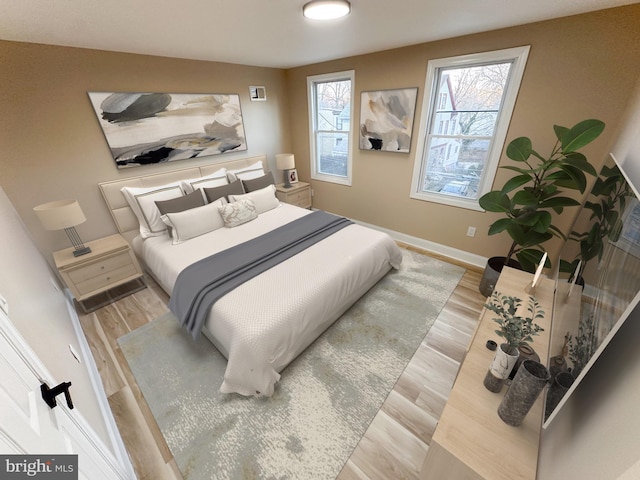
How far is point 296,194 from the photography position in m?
3.96

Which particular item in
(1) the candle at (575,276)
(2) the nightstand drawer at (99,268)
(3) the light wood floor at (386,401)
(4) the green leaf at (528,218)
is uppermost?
(1) the candle at (575,276)

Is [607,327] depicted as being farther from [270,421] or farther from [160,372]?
[160,372]

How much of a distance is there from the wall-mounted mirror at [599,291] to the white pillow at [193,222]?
2.71 meters

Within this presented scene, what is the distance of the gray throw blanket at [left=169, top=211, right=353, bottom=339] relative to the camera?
1.74 meters

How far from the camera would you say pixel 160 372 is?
178 centimetres

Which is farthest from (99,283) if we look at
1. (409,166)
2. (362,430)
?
(409,166)

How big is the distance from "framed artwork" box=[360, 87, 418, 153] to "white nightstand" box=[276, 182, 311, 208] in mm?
1215

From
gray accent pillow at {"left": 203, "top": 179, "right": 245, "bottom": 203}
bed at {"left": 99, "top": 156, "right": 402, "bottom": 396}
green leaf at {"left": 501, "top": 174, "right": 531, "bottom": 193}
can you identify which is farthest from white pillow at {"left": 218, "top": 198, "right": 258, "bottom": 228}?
green leaf at {"left": 501, "top": 174, "right": 531, "bottom": 193}

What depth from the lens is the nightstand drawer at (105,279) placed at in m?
2.22

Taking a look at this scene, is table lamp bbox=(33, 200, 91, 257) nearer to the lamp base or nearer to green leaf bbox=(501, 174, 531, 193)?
the lamp base

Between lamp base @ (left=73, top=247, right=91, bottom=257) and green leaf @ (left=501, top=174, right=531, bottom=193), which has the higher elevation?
green leaf @ (left=501, top=174, right=531, bottom=193)

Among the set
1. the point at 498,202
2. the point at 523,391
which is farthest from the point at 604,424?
the point at 498,202

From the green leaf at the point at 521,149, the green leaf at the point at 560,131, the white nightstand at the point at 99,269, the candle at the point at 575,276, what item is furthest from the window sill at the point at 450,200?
the white nightstand at the point at 99,269

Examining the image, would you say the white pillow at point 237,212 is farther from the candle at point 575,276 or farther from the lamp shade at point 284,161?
the candle at point 575,276
